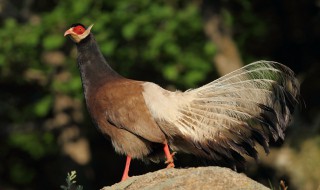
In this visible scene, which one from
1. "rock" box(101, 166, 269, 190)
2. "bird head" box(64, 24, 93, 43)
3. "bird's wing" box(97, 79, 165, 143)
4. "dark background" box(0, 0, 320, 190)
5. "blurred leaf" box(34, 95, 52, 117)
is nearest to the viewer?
"rock" box(101, 166, 269, 190)

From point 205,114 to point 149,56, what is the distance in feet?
24.9

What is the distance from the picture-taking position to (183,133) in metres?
8.86

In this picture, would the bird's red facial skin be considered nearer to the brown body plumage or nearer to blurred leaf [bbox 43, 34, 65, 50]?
the brown body plumage

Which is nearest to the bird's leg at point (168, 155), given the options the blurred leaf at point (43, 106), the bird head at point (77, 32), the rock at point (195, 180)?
the rock at point (195, 180)

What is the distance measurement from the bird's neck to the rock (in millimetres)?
2151

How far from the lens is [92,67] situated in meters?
9.55

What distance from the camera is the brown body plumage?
873 centimetres

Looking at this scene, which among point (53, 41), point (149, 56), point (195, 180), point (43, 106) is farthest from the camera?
point (43, 106)

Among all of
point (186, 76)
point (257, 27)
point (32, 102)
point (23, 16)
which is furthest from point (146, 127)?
point (32, 102)

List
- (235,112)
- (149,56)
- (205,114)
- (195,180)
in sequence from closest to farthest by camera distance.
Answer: (195,180), (235,112), (205,114), (149,56)

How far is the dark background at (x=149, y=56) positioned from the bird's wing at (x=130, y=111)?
506 centimetres

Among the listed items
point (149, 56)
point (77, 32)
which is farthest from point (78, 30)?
point (149, 56)

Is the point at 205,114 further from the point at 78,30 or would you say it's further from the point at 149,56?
the point at 149,56

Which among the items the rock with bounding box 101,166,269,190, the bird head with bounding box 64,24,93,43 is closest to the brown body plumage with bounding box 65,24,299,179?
the bird head with bounding box 64,24,93,43
